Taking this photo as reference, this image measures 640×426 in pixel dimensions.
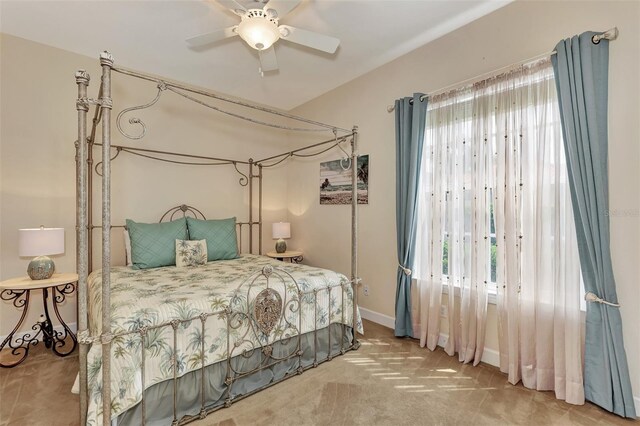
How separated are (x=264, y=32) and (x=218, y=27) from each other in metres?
1.02

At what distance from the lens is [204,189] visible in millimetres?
4121

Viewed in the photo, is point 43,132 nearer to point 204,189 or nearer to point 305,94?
point 204,189

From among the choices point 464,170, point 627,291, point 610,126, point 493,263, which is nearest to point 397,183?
point 464,170

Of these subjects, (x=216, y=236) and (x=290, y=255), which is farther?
(x=290, y=255)

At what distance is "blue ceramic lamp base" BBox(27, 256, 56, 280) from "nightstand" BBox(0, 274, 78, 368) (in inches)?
1.9

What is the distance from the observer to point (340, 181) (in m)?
4.00

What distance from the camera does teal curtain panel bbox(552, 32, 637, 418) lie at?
1.88 m

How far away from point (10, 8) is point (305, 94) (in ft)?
9.76

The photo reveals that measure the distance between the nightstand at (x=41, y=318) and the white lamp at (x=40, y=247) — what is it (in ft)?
0.26

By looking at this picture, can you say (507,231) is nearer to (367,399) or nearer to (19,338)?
(367,399)

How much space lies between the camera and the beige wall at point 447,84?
190 cm

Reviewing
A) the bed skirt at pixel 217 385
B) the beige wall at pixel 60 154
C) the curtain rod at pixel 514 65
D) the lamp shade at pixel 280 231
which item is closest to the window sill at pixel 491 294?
the bed skirt at pixel 217 385

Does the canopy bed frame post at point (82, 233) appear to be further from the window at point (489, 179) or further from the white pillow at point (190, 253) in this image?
the window at point (489, 179)

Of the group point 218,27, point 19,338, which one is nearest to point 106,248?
point 218,27
